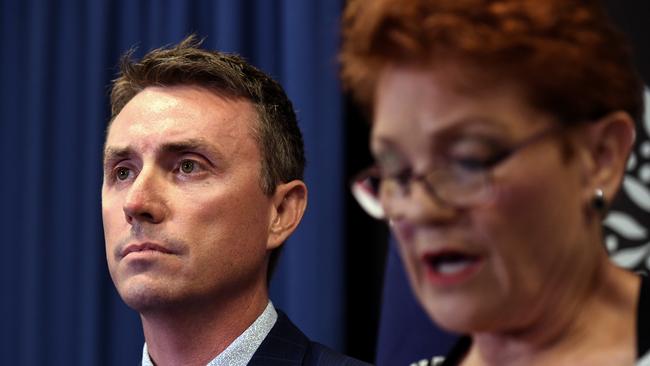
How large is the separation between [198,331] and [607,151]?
93 centimetres

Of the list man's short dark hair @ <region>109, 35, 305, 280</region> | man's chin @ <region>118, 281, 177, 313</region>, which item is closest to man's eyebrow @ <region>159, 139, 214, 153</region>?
man's short dark hair @ <region>109, 35, 305, 280</region>

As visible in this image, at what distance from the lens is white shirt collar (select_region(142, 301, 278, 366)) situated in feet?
5.13

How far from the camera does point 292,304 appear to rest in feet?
6.94

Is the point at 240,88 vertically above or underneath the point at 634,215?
above

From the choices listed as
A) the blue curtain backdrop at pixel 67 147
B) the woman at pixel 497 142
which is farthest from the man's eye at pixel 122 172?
the woman at pixel 497 142

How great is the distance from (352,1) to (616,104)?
0.77ft

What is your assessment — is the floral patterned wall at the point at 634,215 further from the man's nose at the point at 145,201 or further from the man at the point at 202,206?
the man's nose at the point at 145,201

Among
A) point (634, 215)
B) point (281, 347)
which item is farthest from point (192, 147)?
point (634, 215)

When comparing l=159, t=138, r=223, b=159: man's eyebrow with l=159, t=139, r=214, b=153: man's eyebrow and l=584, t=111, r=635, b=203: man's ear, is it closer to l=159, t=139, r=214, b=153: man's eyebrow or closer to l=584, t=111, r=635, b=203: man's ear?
l=159, t=139, r=214, b=153: man's eyebrow

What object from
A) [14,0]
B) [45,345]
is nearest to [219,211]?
[45,345]

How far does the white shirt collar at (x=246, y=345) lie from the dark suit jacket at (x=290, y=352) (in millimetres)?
11

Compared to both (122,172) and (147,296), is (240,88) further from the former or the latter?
(147,296)

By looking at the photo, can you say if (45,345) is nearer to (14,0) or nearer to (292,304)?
(292,304)

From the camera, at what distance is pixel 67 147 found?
2.47m
